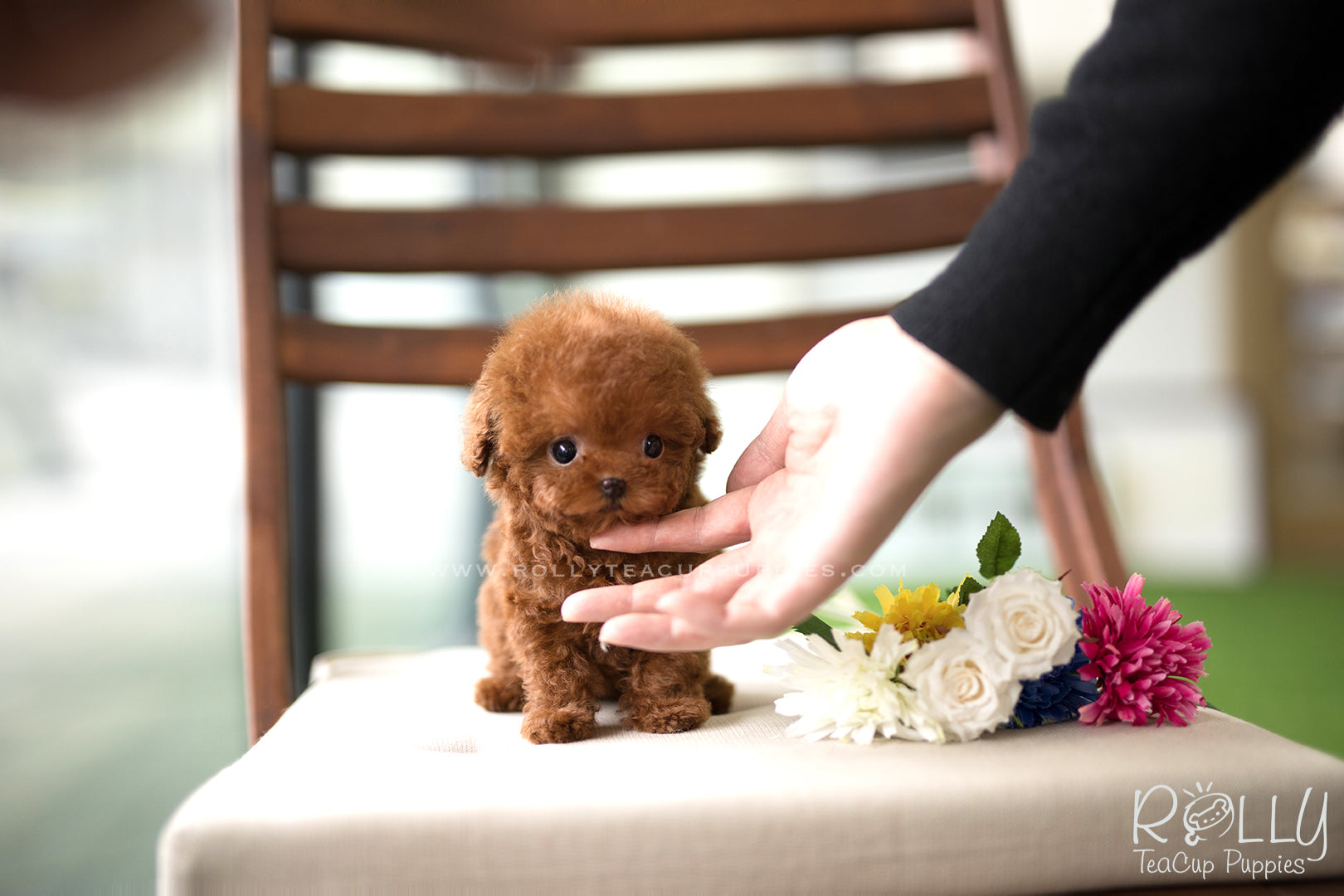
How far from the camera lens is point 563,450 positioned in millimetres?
715

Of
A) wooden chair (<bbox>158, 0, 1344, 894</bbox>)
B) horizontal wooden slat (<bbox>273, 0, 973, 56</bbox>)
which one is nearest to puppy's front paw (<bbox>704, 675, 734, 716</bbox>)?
wooden chair (<bbox>158, 0, 1344, 894</bbox>)

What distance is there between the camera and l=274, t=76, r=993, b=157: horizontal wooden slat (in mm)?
1120

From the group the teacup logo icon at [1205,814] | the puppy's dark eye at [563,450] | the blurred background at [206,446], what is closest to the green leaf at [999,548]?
the teacup logo icon at [1205,814]

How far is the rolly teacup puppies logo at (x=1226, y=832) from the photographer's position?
1.94 feet

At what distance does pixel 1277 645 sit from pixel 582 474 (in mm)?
2482

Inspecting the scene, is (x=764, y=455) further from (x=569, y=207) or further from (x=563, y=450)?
(x=569, y=207)

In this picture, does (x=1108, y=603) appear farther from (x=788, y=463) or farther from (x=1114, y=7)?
(x=1114, y=7)

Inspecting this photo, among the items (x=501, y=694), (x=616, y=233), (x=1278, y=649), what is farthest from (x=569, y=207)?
(x=1278, y=649)

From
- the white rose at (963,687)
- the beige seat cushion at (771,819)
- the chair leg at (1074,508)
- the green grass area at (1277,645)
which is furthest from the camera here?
the green grass area at (1277,645)

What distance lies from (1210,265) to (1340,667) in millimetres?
2046

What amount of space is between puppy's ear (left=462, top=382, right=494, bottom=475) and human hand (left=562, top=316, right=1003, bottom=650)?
4.7 inches

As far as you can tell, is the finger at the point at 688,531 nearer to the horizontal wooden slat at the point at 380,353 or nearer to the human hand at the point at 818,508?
the human hand at the point at 818,508

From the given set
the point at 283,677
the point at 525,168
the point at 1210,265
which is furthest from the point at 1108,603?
the point at 1210,265

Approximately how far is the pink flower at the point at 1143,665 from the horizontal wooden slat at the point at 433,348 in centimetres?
52
